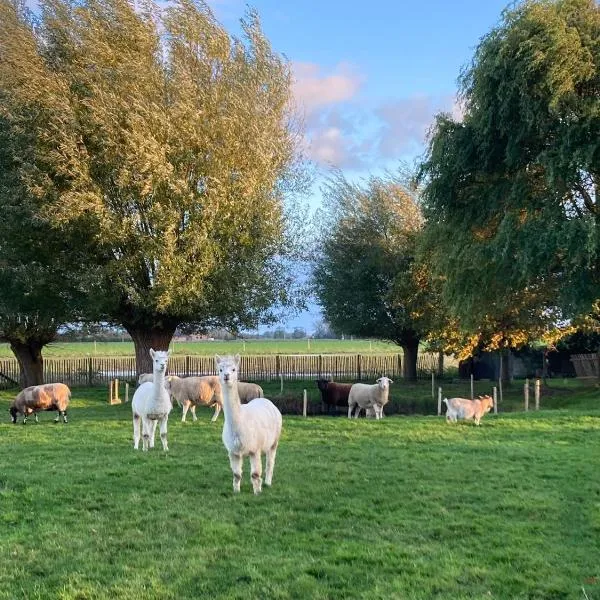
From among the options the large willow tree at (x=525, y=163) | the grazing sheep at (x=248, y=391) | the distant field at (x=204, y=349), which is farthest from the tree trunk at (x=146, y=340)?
the distant field at (x=204, y=349)

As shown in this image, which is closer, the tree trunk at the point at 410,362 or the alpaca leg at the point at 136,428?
the alpaca leg at the point at 136,428

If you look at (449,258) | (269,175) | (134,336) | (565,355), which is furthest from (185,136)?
(565,355)

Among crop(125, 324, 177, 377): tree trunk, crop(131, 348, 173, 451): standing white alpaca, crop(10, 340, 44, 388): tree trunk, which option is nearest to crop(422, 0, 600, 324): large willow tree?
crop(125, 324, 177, 377): tree trunk

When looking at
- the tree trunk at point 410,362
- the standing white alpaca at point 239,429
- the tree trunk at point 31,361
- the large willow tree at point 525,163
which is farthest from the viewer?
the tree trunk at point 410,362

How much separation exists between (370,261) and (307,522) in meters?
25.2

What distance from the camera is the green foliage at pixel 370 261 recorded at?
3228cm

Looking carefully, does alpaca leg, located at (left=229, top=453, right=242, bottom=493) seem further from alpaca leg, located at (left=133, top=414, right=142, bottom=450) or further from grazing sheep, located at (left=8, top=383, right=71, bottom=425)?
grazing sheep, located at (left=8, top=383, right=71, bottom=425)

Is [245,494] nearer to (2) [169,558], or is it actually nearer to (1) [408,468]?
(2) [169,558]

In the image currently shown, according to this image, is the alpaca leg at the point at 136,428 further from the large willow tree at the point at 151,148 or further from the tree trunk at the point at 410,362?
the tree trunk at the point at 410,362

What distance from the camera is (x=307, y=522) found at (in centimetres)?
793

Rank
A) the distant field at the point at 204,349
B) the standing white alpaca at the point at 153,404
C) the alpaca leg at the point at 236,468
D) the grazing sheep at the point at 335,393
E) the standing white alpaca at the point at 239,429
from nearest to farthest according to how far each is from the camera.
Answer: the standing white alpaca at the point at 239,429
the alpaca leg at the point at 236,468
the standing white alpaca at the point at 153,404
the grazing sheep at the point at 335,393
the distant field at the point at 204,349

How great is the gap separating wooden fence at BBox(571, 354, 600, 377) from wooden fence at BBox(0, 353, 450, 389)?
7849mm

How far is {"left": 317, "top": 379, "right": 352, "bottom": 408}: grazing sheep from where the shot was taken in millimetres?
25562

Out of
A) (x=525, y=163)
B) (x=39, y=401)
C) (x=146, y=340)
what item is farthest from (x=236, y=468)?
(x=525, y=163)
